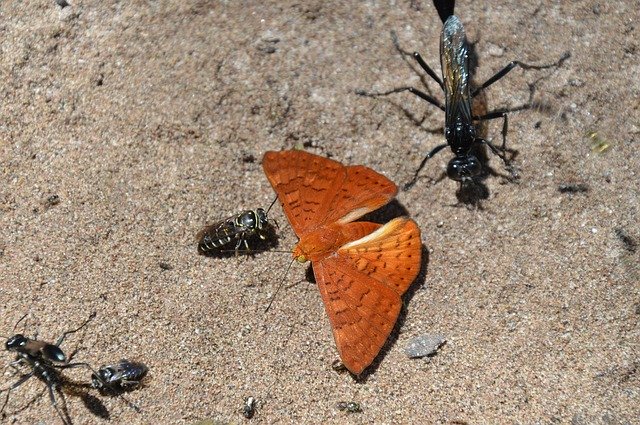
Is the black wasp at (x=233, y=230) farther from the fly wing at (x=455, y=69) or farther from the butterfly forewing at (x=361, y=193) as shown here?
the fly wing at (x=455, y=69)

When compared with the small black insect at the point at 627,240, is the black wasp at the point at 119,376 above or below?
above

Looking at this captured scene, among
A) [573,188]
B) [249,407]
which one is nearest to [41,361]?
[249,407]

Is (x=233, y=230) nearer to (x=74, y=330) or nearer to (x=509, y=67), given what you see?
(x=74, y=330)

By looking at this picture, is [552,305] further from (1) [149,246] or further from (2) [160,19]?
(2) [160,19]

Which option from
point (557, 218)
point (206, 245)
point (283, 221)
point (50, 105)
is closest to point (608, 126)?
point (557, 218)

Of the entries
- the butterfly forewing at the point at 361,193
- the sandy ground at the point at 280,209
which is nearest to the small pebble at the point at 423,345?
the sandy ground at the point at 280,209

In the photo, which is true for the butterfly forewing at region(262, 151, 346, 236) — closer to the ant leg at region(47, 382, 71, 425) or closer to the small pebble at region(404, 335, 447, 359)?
the small pebble at region(404, 335, 447, 359)
